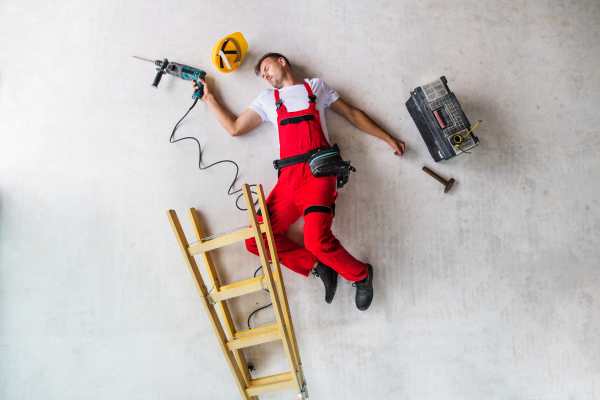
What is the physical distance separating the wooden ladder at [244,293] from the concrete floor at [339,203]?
0.74 feet

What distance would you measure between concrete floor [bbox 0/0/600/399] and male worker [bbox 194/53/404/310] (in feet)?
0.45

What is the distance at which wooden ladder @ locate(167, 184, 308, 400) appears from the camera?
1.75 m

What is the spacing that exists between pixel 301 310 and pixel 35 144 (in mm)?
2323

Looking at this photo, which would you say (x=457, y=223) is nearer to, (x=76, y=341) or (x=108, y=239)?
(x=108, y=239)

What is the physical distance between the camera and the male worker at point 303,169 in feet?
6.49

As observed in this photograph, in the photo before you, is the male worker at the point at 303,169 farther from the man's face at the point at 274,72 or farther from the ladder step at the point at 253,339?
the ladder step at the point at 253,339

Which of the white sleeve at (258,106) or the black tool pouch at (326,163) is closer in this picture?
the black tool pouch at (326,163)

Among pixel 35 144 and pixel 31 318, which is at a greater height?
pixel 35 144

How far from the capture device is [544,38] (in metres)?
2.33

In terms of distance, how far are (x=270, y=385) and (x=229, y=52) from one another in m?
2.27

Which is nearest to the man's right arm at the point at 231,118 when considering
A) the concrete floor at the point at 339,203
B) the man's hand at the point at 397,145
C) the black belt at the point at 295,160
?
the concrete floor at the point at 339,203

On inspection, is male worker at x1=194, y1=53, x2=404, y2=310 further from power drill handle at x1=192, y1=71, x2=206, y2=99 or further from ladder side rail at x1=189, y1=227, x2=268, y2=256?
ladder side rail at x1=189, y1=227, x2=268, y2=256

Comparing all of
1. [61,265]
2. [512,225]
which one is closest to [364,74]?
[512,225]

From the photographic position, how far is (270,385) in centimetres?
196
